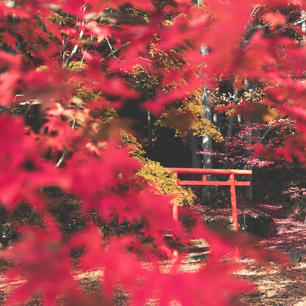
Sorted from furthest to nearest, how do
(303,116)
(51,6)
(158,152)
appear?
(158,152) → (303,116) → (51,6)

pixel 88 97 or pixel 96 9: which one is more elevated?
pixel 96 9

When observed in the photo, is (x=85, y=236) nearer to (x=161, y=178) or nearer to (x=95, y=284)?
(x=161, y=178)

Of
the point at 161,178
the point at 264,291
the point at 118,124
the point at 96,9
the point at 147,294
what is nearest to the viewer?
the point at 118,124

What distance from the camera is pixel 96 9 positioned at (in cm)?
179

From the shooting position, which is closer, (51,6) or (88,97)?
(51,6)

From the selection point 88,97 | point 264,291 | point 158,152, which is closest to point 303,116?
point 88,97

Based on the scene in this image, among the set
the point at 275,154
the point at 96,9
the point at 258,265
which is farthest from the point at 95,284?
the point at 96,9

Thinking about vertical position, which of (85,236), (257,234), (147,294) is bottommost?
(257,234)

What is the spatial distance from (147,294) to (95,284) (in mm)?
4663

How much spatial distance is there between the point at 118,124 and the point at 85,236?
454 millimetres

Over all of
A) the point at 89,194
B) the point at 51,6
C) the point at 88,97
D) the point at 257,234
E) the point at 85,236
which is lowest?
the point at 257,234

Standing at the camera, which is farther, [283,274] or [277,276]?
[283,274]

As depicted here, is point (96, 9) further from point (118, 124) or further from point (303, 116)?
point (303, 116)

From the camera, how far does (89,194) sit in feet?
3.53
